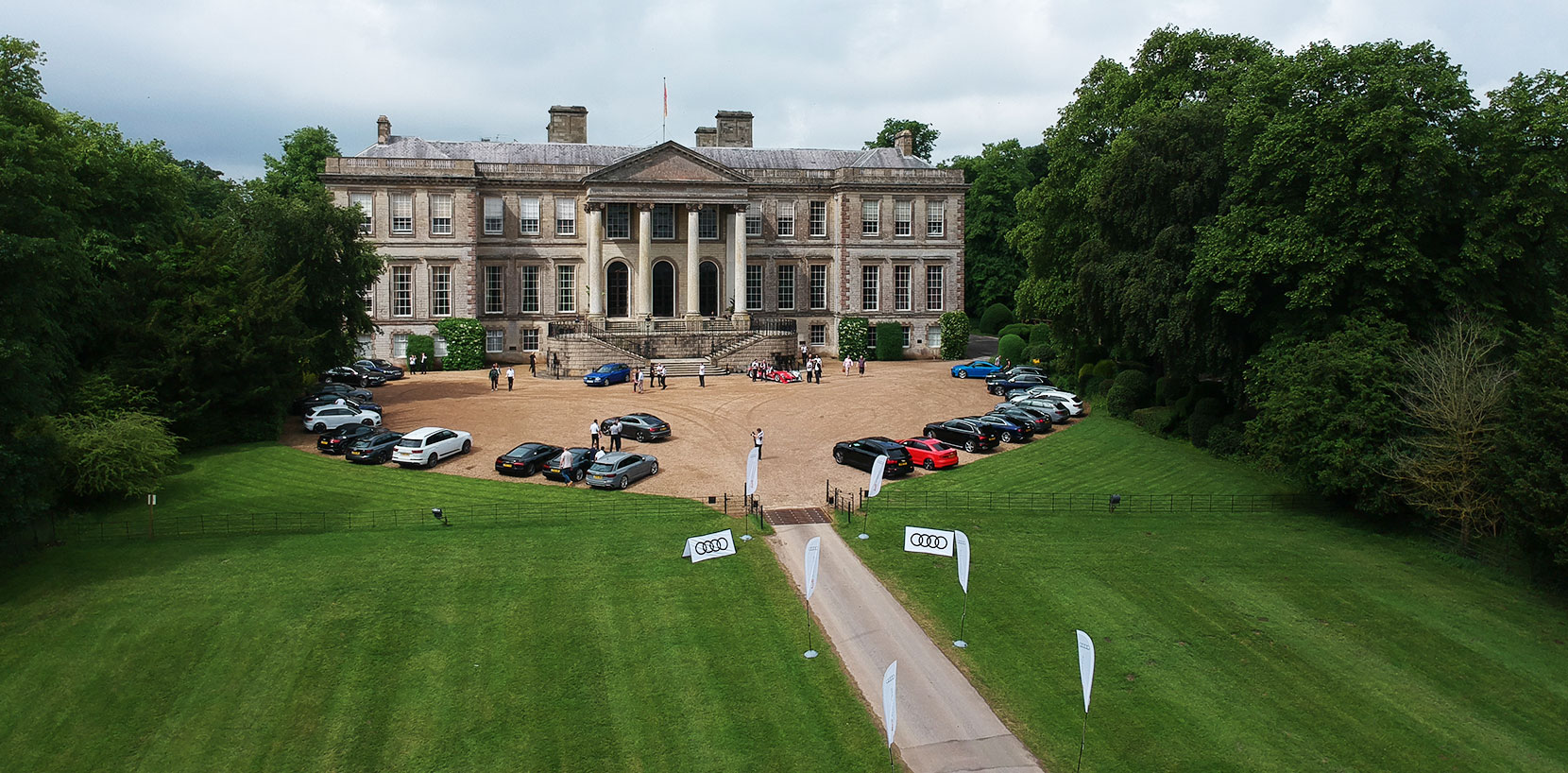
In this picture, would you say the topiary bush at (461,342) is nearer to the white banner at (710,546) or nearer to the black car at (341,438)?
the black car at (341,438)

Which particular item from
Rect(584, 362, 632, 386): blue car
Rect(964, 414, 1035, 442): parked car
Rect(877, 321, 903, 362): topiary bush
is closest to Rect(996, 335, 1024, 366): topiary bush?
Rect(877, 321, 903, 362): topiary bush

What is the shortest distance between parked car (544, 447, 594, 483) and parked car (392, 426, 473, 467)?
4.52 meters

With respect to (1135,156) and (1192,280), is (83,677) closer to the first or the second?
(1192,280)

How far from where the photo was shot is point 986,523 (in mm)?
31859

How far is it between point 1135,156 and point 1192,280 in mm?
7658

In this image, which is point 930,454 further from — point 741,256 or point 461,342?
point 461,342

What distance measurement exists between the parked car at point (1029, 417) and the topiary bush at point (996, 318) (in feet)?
141

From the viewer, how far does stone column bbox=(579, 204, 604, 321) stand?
66625 millimetres

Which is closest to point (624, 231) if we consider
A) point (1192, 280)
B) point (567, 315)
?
point (567, 315)

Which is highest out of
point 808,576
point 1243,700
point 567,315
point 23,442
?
point 567,315

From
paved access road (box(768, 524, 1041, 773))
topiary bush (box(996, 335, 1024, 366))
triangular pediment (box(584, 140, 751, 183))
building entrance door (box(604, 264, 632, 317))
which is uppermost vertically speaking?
triangular pediment (box(584, 140, 751, 183))

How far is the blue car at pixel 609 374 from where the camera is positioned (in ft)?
183

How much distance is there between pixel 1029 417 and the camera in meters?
45.5

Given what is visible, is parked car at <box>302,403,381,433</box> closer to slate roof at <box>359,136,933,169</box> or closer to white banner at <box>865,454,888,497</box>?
white banner at <box>865,454,888,497</box>
